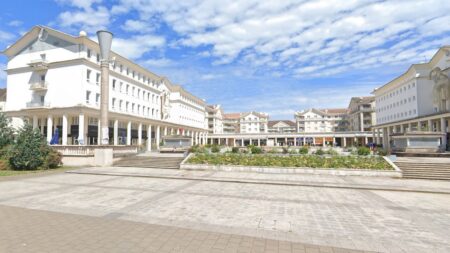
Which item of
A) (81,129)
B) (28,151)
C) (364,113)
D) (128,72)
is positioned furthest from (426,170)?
(364,113)

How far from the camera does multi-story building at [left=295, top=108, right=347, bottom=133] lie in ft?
369

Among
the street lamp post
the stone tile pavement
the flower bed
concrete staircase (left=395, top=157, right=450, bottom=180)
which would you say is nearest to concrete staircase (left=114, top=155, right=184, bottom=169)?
the flower bed

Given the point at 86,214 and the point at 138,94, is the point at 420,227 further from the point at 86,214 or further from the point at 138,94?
the point at 138,94

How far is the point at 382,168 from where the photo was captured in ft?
61.7

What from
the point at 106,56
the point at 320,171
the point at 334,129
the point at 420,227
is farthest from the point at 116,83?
the point at 334,129

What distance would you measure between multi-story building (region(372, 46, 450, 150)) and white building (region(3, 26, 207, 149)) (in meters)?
42.6

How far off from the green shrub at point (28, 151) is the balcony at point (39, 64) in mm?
21674

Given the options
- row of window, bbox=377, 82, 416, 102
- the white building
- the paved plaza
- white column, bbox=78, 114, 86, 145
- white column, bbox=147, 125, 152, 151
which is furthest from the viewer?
row of window, bbox=377, 82, 416, 102

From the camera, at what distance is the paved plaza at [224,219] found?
6010mm

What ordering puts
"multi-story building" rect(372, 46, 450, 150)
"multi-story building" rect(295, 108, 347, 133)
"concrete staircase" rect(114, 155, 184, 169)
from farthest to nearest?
1. "multi-story building" rect(295, 108, 347, 133)
2. "multi-story building" rect(372, 46, 450, 150)
3. "concrete staircase" rect(114, 155, 184, 169)

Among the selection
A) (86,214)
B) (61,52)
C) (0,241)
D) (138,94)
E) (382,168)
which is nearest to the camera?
(0,241)

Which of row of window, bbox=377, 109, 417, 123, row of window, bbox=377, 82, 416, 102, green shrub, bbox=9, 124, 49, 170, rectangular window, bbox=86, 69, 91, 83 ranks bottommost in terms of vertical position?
green shrub, bbox=9, 124, 49, 170

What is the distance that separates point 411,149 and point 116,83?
4308 cm

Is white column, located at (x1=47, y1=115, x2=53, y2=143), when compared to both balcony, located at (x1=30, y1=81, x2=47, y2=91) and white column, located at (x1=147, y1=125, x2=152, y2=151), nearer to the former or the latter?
balcony, located at (x1=30, y1=81, x2=47, y2=91)
